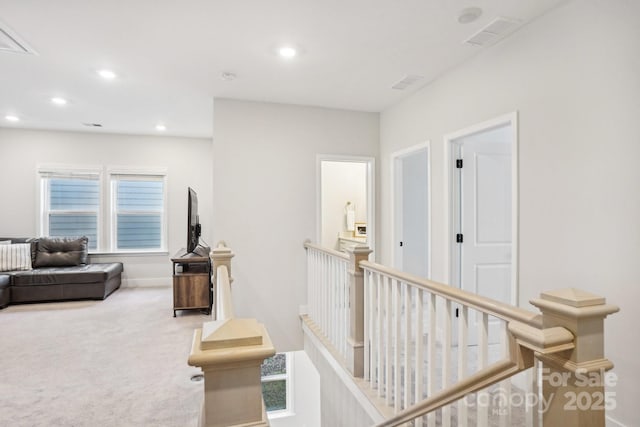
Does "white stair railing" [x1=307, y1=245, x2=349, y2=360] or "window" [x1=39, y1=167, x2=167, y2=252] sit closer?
"white stair railing" [x1=307, y1=245, x2=349, y2=360]

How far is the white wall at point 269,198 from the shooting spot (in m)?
3.98

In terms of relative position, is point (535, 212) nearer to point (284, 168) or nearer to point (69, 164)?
point (284, 168)

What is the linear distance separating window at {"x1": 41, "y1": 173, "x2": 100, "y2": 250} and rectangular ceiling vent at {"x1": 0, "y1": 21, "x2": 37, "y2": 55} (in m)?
3.49

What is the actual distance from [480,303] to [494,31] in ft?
7.07

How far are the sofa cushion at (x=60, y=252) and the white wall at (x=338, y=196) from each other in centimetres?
405

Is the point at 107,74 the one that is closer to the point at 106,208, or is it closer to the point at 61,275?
the point at 61,275

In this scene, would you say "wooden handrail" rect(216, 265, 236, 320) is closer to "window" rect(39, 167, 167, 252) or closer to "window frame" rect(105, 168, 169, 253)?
"window frame" rect(105, 168, 169, 253)

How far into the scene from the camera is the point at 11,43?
108 inches

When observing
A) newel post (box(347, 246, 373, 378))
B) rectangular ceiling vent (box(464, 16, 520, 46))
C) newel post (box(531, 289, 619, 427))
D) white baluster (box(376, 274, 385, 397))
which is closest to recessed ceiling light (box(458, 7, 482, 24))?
rectangular ceiling vent (box(464, 16, 520, 46))

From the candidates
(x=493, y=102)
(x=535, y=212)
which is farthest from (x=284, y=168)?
(x=535, y=212)

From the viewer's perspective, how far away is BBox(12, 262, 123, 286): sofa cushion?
4.96 metres

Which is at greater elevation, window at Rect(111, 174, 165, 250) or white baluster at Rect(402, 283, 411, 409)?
window at Rect(111, 174, 165, 250)

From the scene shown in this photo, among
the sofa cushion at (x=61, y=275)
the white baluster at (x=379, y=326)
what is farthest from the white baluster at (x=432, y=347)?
the sofa cushion at (x=61, y=275)

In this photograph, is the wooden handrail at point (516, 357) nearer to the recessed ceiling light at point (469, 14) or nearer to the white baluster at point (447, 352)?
the white baluster at point (447, 352)
